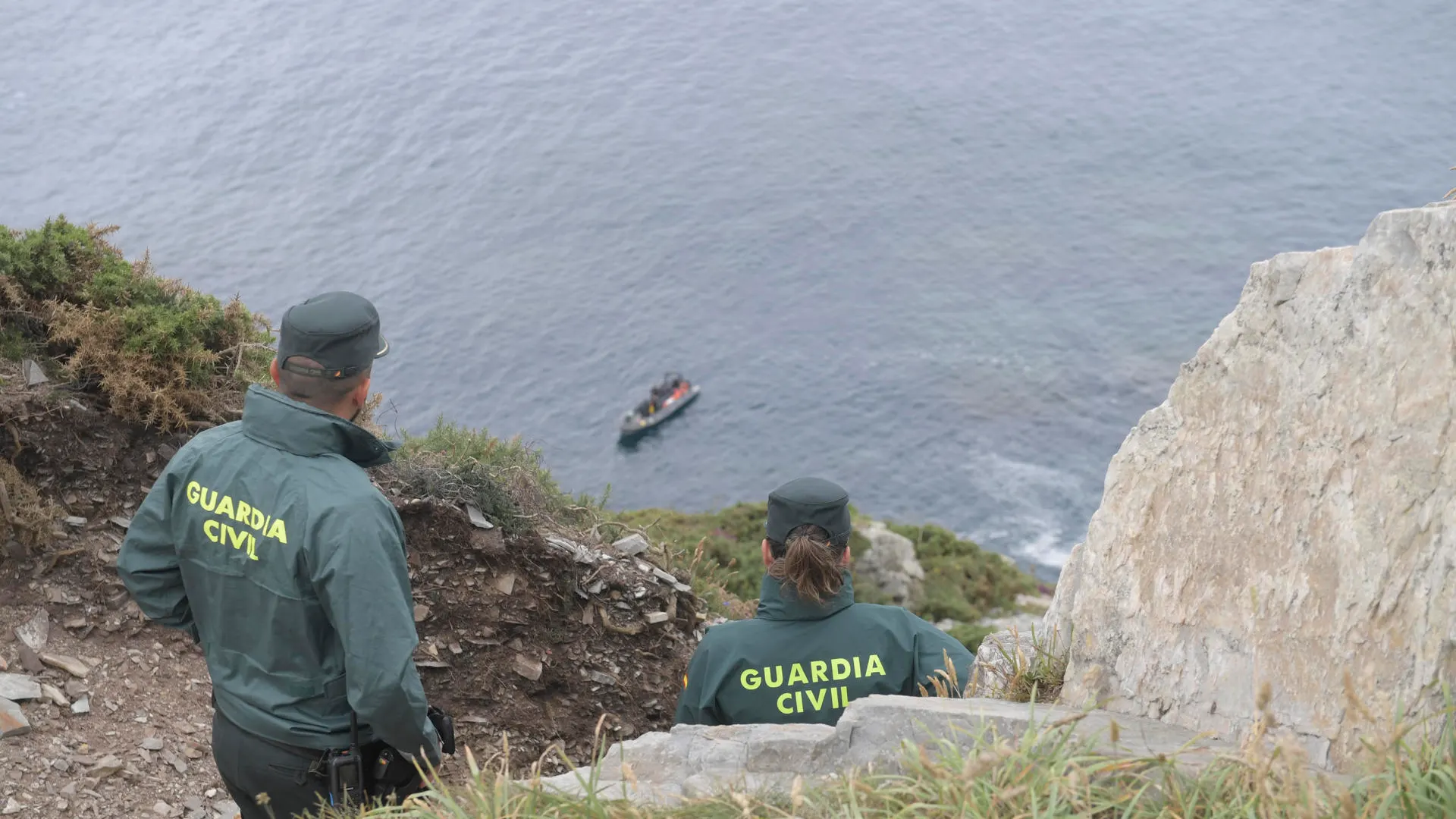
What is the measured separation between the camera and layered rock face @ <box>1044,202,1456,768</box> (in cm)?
406

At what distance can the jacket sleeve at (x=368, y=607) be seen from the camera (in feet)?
14.3

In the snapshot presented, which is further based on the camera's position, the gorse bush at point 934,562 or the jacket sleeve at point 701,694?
the gorse bush at point 934,562

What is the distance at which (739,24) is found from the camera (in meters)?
97.9

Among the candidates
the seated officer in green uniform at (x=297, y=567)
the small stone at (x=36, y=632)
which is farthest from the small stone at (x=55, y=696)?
the seated officer in green uniform at (x=297, y=567)

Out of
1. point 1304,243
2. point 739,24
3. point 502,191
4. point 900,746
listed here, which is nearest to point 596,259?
point 502,191

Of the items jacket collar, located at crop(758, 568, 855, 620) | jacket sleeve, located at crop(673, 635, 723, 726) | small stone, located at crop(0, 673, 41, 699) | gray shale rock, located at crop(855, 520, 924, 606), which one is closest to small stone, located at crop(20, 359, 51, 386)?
small stone, located at crop(0, 673, 41, 699)

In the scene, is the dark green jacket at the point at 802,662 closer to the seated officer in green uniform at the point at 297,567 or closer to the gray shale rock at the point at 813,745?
the gray shale rock at the point at 813,745

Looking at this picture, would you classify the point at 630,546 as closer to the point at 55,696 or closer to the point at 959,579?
the point at 55,696

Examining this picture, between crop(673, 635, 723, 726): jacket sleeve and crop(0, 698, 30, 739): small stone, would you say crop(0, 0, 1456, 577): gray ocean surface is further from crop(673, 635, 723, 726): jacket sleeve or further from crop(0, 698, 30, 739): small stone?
crop(673, 635, 723, 726): jacket sleeve

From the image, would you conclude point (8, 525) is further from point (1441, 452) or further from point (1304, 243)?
point (1304, 243)

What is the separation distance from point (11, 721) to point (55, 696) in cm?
36

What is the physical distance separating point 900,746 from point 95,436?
6.81 meters

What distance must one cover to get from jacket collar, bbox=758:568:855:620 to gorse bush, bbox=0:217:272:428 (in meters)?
5.16

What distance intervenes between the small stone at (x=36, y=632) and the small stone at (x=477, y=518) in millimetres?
2886
